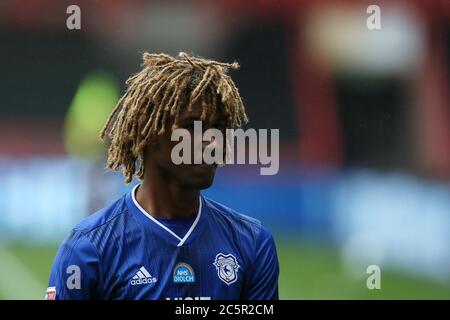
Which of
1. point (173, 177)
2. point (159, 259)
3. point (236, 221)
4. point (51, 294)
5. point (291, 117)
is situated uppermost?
point (291, 117)

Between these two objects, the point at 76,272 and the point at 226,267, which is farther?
the point at 226,267

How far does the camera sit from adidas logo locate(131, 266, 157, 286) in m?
3.28

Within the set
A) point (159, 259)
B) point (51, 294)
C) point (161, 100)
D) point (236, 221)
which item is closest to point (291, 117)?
point (236, 221)

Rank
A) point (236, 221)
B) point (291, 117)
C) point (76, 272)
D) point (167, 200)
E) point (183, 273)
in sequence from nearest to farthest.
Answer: point (76, 272), point (183, 273), point (167, 200), point (236, 221), point (291, 117)

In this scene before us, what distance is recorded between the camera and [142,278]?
10.8ft

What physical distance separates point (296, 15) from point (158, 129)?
9.10 m

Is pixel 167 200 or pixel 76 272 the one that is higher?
pixel 167 200

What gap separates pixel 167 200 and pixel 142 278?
333 millimetres

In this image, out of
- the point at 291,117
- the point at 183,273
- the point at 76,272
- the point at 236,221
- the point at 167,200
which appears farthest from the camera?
the point at 291,117

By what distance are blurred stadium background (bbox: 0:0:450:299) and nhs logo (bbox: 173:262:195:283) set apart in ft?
21.4

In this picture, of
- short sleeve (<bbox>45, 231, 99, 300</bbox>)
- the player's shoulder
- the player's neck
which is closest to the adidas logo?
short sleeve (<bbox>45, 231, 99, 300</bbox>)

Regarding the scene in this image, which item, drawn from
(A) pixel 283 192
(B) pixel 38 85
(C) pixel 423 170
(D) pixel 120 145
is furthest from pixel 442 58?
(D) pixel 120 145

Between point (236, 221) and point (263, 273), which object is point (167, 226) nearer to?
point (236, 221)

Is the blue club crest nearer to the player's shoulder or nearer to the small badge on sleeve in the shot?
the player's shoulder
